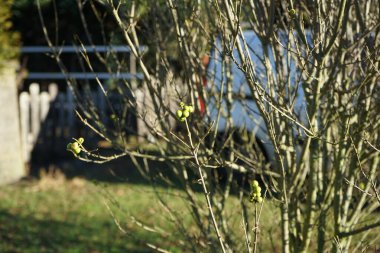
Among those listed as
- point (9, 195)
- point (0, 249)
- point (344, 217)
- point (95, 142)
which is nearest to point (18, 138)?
point (9, 195)

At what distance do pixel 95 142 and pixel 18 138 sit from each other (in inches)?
84.7

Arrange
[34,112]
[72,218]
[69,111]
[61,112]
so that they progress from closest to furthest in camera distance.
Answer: [72,218] < [34,112] < [61,112] < [69,111]

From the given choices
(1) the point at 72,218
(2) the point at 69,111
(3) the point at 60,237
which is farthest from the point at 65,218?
(2) the point at 69,111

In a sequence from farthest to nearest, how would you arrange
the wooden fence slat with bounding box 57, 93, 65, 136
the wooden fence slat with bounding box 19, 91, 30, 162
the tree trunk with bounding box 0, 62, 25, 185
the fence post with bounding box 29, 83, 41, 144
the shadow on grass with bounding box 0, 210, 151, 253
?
the wooden fence slat with bounding box 57, 93, 65, 136 < the fence post with bounding box 29, 83, 41, 144 < the wooden fence slat with bounding box 19, 91, 30, 162 < the tree trunk with bounding box 0, 62, 25, 185 < the shadow on grass with bounding box 0, 210, 151, 253

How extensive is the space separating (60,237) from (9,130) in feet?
9.77

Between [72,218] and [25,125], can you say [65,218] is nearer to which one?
[72,218]

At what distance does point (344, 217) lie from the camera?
334cm

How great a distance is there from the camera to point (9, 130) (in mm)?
9062

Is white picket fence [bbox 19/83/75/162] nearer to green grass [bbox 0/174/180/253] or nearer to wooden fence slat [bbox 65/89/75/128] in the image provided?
wooden fence slat [bbox 65/89/75/128]

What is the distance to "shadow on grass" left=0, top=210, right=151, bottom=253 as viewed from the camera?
6234 millimetres

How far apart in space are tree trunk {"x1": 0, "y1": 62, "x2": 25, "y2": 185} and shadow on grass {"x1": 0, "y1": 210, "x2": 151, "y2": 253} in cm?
175

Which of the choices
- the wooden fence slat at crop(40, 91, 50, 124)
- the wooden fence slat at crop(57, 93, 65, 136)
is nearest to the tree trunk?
the wooden fence slat at crop(40, 91, 50, 124)

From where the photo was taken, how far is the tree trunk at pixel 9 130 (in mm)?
8922

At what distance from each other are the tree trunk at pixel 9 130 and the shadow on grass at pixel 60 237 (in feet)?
5.75
